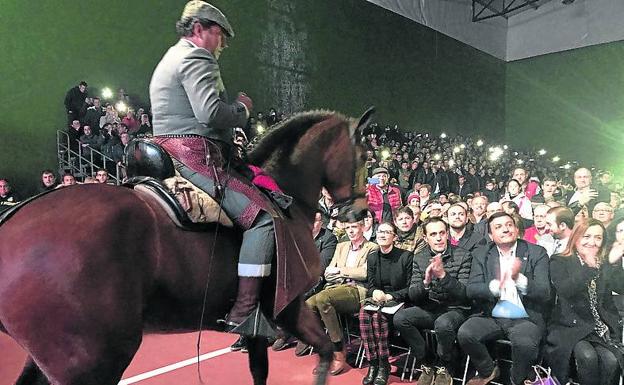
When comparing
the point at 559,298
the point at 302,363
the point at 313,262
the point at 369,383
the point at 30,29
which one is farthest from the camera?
the point at 30,29

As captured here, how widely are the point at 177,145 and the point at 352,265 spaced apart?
2641 millimetres

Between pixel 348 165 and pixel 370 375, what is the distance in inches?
73.5

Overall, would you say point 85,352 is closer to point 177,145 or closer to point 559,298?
point 177,145

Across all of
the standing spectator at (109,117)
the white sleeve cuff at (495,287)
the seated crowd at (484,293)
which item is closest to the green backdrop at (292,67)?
the standing spectator at (109,117)

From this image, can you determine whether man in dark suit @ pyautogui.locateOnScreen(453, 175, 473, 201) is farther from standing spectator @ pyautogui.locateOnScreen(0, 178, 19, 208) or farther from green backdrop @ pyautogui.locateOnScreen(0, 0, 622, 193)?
standing spectator @ pyautogui.locateOnScreen(0, 178, 19, 208)

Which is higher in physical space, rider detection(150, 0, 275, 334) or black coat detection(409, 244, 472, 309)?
rider detection(150, 0, 275, 334)

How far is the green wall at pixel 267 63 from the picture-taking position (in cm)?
913

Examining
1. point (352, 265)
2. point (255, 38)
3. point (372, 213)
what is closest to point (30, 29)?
point (255, 38)

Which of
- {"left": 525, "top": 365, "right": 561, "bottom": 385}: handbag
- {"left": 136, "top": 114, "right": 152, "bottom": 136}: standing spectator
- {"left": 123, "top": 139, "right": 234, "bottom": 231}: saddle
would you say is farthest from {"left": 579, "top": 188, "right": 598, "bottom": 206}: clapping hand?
{"left": 136, "top": 114, "right": 152, "bottom": 136}: standing spectator

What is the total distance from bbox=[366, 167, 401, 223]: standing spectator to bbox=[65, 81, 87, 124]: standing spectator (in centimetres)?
572

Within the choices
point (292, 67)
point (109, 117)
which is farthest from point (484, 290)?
point (292, 67)

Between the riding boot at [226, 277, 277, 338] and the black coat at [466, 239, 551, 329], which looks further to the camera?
the black coat at [466, 239, 551, 329]

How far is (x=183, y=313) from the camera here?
2301 mm

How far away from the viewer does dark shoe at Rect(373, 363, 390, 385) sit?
154 inches
